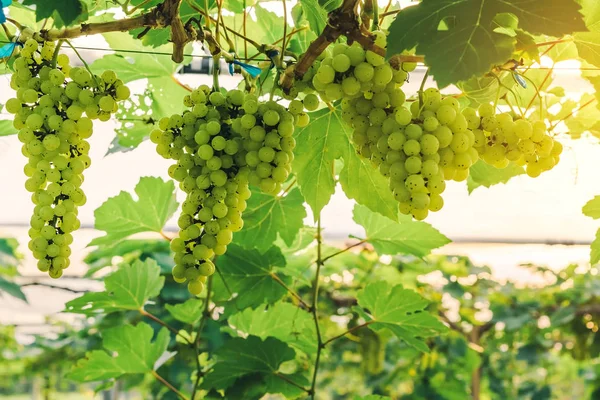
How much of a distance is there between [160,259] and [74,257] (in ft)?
7.98

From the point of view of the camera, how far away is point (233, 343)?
1267mm

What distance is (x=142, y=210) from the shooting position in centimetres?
132

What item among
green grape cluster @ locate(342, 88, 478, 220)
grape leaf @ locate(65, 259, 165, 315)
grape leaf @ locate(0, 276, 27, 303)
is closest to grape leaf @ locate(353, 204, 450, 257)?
grape leaf @ locate(65, 259, 165, 315)

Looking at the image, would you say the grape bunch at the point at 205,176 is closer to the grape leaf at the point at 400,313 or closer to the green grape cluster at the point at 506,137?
the green grape cluster at the point at 506,137

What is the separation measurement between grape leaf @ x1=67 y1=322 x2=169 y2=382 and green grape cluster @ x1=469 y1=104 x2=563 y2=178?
1022 millimetres

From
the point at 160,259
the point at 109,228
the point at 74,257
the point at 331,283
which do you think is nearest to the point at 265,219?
the point at 109,228

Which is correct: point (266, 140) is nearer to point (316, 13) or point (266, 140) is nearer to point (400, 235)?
point (316, 13)

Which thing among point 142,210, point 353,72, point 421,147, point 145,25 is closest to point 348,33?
point 353,72

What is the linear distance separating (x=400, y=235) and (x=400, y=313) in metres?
0.18

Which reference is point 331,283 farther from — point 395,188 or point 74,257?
point 395,188

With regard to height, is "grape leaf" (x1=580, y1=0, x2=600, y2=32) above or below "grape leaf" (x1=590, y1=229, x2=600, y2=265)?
above

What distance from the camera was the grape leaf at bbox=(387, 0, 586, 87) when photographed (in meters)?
0.60

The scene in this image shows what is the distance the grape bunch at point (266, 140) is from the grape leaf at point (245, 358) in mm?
623

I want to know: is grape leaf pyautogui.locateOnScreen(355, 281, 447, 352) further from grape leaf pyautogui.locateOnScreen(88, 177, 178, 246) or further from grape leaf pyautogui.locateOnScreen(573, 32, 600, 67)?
grape leaf pyautogui.locateOnScreen(573, 32, 600, 67)
